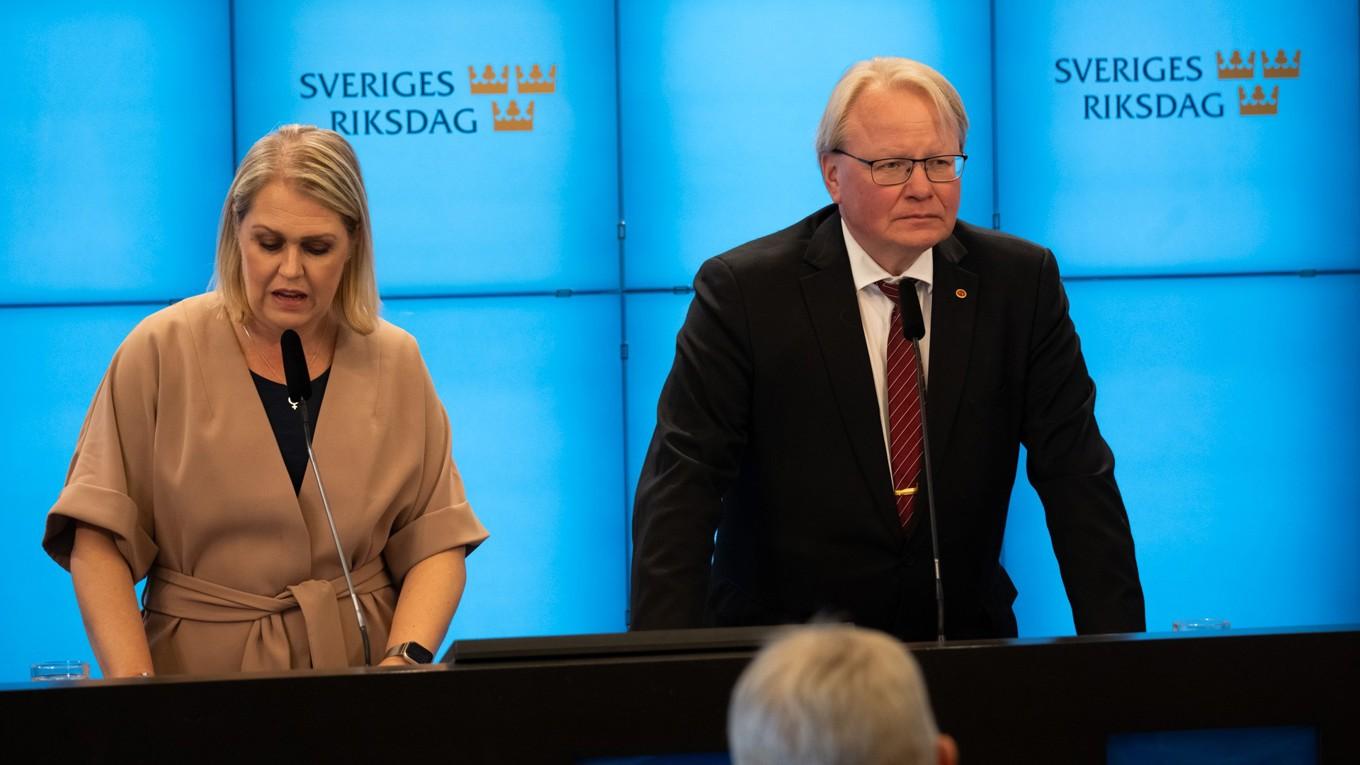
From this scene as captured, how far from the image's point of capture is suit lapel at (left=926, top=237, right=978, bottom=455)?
2402mm

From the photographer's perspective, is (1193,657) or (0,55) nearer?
(1193,657)

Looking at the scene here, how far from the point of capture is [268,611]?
2312 millimetres

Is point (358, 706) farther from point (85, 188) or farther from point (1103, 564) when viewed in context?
point (85, 188)

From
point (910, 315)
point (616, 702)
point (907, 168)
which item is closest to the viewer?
point (616, 702)

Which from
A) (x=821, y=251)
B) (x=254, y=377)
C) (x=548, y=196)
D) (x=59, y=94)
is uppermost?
(x=59, y=94)

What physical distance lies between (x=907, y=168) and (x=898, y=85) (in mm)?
128

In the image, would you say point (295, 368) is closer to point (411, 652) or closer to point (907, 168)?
point (411, 652)

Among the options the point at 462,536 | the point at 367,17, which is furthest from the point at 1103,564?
the point at 367,17

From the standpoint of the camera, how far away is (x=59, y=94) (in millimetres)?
4453

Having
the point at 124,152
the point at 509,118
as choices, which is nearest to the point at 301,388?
the point at 509,118

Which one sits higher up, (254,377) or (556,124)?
(556,124)

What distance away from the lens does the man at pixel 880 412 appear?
238 cm

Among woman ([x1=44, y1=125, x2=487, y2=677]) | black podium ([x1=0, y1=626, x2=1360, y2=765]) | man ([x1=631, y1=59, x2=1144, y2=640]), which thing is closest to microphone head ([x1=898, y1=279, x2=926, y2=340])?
man ([x1=631, y1=59, x2=1144, y2=640])

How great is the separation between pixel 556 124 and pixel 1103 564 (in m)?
2.61
